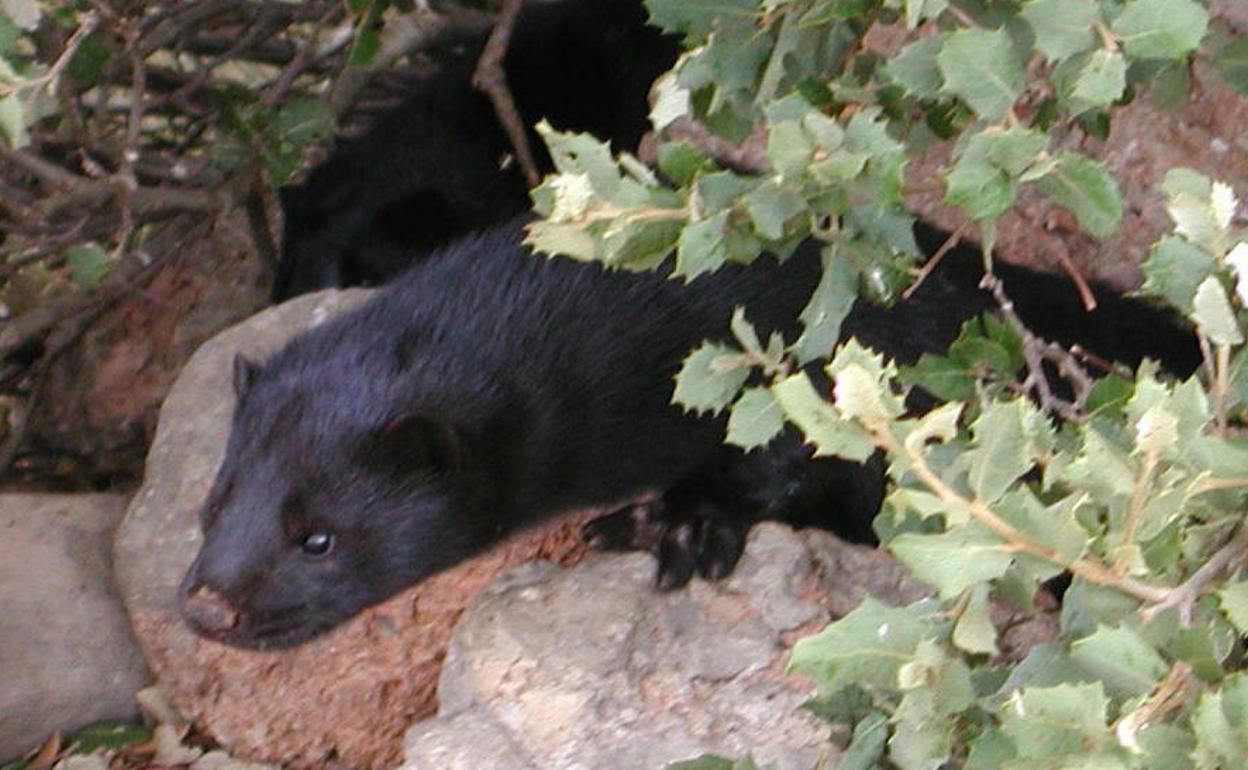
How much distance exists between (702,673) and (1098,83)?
137 centimetres

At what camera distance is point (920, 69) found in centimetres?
207

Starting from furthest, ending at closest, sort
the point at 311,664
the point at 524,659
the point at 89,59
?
the point at 89,59
the point at 311,664
the point at 524,659

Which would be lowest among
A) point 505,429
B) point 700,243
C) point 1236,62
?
point 505,429

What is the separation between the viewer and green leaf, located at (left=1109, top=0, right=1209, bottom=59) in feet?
6.23

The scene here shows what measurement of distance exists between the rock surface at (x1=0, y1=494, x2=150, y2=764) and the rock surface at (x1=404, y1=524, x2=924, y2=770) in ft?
2.44

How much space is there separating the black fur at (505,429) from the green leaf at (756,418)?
37.3 inches

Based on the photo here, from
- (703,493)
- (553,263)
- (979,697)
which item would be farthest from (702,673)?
(979,697)

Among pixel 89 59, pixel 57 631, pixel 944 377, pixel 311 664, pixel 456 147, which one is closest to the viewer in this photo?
pixel 944 377

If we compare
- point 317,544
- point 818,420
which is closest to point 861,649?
point 818,420

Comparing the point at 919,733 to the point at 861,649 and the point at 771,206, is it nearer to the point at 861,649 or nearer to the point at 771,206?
the point at 861,649

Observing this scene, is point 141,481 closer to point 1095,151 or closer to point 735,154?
point 735,154

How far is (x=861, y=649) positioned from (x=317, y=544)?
1.33 meters

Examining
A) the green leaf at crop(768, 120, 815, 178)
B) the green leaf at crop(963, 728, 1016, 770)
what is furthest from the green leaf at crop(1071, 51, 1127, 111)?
the green leaf at crop(963, 728, 1016, 770)

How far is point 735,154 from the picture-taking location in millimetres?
4305
